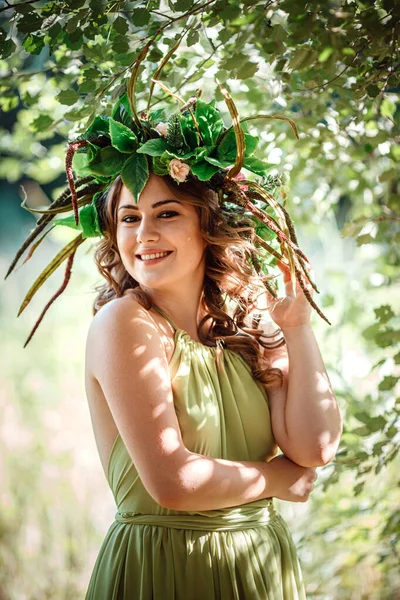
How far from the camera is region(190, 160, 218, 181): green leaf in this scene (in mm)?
1675

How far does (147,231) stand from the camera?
1.72 m

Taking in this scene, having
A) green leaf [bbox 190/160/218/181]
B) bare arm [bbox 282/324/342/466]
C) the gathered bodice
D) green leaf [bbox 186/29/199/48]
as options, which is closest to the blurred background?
green leaf [bbox 186/29/199/48]

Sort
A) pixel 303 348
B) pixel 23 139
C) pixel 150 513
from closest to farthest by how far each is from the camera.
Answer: pixel 150 513 → pixel 303 348 → pixel 23 139

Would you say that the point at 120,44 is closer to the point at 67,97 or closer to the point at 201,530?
the point at 67,97

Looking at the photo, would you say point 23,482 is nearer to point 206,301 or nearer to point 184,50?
point 206,301

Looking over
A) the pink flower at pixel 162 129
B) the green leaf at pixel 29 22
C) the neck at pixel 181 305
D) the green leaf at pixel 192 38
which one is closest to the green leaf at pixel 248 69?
the green leaf at pixel 192 38

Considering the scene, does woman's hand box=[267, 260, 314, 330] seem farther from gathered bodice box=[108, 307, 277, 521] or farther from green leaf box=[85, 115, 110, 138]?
green leaf box=[85, 115, 110, 138]

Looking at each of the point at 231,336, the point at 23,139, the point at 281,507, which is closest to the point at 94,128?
the point at 231,336

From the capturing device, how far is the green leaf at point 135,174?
1666 mm

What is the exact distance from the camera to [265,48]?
1.48m

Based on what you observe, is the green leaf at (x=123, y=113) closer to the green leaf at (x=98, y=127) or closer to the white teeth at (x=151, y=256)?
the green leaf at (x=98, y=127)

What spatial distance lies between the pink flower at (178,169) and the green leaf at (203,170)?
0.07 feet

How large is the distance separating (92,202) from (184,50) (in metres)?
0.71

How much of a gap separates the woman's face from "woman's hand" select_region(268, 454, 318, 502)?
54 cm
